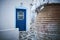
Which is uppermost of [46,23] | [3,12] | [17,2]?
[17,2]

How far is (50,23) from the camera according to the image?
431cm

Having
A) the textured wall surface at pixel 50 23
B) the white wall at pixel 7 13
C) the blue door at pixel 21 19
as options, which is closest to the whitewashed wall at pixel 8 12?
the white wall at pixel 7 13

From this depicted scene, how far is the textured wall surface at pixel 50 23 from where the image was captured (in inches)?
165

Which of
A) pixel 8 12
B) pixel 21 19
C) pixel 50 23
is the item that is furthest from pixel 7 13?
pixel 50 23

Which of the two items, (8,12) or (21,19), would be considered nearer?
(8,12)

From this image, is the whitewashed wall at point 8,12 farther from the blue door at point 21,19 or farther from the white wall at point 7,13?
the blue door at point 21,19

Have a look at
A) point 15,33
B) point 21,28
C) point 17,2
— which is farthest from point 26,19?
point 15,33

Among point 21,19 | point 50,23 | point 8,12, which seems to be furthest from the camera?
point 21,19

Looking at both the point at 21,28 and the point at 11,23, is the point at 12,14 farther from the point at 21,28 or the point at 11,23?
the point at 21,28

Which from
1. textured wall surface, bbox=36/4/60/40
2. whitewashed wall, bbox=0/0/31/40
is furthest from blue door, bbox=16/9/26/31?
textured wall surface, bbox=36/4/60/40

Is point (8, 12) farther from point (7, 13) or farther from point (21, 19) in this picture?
point (21, 19)

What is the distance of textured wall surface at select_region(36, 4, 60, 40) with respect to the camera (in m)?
4.18

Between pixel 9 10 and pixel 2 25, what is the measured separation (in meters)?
0.73

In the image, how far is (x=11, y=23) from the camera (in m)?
6.05
